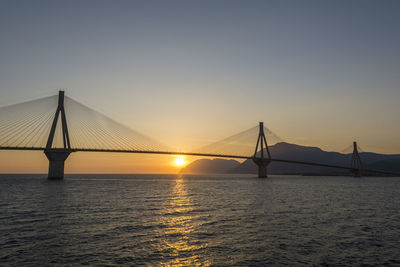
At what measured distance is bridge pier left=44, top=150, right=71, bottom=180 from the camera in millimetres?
69688

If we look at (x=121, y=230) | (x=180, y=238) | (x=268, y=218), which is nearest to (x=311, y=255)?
(x=180, y=238)

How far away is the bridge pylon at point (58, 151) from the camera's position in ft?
223

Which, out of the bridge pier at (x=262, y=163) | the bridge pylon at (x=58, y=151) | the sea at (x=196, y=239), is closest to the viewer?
the sea at (x=196, y=239)

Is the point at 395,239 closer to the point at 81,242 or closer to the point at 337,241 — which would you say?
the point at 337,241

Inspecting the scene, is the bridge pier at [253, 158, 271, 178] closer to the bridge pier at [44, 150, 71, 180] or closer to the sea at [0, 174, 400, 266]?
the bridge pier at [44, 150, 71, 180]

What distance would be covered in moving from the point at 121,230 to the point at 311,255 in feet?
35.3

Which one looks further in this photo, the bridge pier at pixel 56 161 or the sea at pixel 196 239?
the bridge pier at pixel 56 161

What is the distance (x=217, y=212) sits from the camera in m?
23.7

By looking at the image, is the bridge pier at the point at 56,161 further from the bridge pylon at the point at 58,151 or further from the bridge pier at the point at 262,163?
the bridge pier at the point at 262,163

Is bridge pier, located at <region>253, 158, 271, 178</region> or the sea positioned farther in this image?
bridge pier, located at <region>253, 158, 271, 178</region>

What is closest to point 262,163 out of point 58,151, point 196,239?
point 58,151

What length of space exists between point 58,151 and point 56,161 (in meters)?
3.66

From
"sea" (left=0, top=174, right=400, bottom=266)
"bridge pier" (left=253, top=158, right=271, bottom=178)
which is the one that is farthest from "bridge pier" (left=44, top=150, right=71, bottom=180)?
"bridge pier" (left=253, top=158, right=271, bottom=178)

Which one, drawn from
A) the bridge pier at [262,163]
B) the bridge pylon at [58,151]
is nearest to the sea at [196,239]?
the bridge pylon at [58,151]
